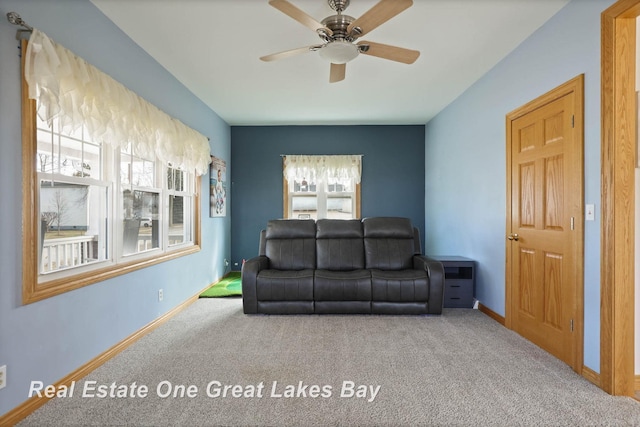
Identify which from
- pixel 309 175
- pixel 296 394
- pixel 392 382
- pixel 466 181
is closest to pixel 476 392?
pixel 392 382

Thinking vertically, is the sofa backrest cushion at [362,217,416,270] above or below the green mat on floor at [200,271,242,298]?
above

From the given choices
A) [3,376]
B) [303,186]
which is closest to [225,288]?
[303,186]

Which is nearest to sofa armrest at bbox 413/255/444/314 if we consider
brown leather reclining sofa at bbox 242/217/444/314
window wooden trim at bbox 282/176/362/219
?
brown leather reclining sofa at bbox 242/217/444/314

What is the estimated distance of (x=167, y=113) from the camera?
11.4 feet

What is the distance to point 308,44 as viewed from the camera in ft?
9.62

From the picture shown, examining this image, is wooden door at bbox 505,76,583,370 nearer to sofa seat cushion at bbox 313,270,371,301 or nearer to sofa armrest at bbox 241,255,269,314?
sofa seat cushion at bbox 313,270,371,301

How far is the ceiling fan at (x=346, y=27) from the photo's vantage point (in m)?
1.99

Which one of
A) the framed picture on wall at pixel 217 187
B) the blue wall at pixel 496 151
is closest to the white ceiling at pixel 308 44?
the blue wall at pixel 496 151

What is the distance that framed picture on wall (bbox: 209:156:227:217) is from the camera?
4.92 meters

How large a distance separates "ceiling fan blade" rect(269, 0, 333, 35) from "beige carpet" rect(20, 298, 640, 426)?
2323mm

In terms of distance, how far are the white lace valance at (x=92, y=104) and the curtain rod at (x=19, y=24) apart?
0.04 meters

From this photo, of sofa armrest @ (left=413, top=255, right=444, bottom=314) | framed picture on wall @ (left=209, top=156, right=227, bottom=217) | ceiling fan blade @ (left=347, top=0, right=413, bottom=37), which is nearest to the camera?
ceiling fan blade @ (left=347, top=0, right=413, bottom=37)

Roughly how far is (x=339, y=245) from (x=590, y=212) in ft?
8.21

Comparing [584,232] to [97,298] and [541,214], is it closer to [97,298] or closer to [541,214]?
[541,214]
